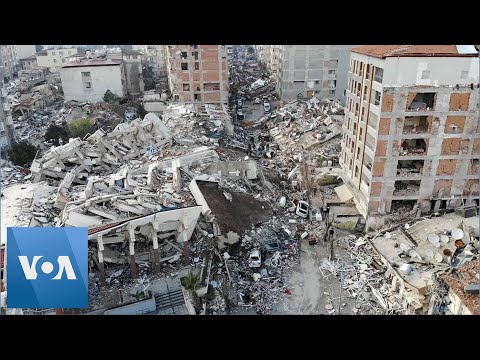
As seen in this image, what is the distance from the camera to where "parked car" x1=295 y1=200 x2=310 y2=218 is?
20.1 meters

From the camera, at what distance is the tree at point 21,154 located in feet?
75.9

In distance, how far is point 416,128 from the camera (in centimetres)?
1738

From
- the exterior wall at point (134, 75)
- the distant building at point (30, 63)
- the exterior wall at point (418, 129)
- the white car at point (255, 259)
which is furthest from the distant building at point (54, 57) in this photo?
the white car at point (255, 259)

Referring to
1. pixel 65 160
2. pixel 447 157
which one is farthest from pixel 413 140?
pixel 65 160

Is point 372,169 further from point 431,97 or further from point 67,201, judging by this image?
point 67,201

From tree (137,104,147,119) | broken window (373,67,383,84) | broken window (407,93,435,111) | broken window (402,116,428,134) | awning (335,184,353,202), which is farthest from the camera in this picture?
tree (137,104,147,119)

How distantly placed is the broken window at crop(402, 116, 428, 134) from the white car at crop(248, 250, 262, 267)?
8.02 meters

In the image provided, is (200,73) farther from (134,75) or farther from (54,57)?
(54,57)

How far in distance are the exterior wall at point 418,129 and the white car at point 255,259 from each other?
5768 mm

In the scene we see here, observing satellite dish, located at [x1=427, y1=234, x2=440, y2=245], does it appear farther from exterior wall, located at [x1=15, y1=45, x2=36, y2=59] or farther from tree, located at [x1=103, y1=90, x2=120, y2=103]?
exterior wall, located at [x1=15, y1=45, x2=36, y2=59]

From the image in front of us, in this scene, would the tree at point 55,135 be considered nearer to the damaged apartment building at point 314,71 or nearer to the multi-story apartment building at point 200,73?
the multi-story apartment building at point 200,73

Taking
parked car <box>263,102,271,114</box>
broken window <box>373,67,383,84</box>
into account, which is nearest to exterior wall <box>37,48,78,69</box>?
parked car <box>263,102,271,114</box>

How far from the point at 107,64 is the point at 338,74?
862 inches

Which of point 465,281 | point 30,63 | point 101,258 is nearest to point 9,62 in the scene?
point 30,63
